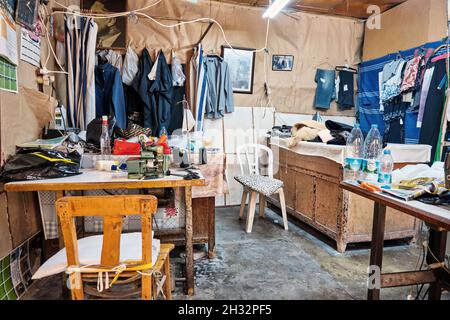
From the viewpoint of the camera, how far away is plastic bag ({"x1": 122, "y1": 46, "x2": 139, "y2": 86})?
364 cm

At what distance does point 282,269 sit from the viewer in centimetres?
239

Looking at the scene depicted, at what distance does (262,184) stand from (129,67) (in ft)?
7.45

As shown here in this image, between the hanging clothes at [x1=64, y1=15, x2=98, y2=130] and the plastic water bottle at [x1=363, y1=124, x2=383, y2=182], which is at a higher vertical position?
the hanging clothes at [x1=64, y1=15, x2=98, y2=130]

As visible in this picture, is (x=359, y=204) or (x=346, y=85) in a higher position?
(x=346, y=85)

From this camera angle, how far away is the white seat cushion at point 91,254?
1286 millimetres

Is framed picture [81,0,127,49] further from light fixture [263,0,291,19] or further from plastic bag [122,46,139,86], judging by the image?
light fixture [263,0,291,19]

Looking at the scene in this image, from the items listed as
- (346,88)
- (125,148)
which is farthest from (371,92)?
(125,148)

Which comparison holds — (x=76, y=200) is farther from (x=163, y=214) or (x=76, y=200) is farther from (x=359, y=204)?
(x=359, y=204)

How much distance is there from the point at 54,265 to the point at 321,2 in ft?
14.7

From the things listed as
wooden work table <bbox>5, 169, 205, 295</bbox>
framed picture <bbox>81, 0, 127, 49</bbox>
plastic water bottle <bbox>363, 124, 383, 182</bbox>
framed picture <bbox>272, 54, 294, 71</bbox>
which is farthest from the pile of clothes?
framed picture <bbox>81, 0, 127, 49</bbox>

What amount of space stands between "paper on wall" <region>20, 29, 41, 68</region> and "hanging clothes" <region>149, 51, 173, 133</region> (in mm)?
1389

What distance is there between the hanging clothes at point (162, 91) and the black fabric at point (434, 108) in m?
3.16
